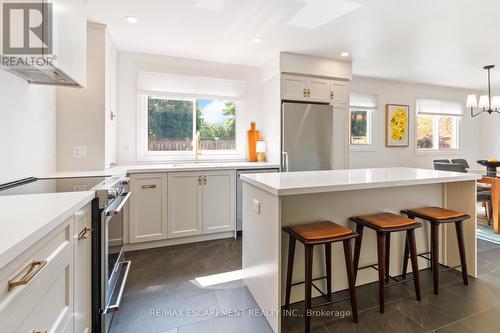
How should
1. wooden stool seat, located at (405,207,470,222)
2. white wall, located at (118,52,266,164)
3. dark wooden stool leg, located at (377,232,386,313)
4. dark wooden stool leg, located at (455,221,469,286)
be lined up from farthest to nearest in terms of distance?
white wall, located at (118,52,266,164) → dark wooden stool leg, located at (455,221,469,286) → wooden stool seat, located at (405,207,470,222) → dark wooden stool leg, located at (377,232,386,313)

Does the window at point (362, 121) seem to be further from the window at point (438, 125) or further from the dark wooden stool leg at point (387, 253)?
the dark wooden stool leg at point (387, 253)

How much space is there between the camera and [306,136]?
11.9ft

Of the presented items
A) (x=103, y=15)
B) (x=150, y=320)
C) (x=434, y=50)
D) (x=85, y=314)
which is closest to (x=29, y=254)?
(x=85, y=314)

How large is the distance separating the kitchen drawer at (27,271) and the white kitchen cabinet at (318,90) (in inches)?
132

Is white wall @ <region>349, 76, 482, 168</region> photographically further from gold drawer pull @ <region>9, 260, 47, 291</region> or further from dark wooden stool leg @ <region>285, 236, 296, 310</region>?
gold drawer pull @ <region>9, 260, 47, 291</region>

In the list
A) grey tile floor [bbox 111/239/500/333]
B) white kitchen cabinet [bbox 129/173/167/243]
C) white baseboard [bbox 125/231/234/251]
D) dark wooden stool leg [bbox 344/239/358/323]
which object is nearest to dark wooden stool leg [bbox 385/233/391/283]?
grey tile floor [bbox 111/239/500/333]

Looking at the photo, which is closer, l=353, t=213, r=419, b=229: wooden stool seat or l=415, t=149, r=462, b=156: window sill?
l=353, t=213, r=419, b=229: wooden stool seat

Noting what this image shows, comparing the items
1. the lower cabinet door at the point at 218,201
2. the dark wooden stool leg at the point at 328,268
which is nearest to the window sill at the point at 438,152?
the lower cabinet door at the point at 218,201

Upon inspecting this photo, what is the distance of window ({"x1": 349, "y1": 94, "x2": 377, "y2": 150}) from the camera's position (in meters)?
4.80

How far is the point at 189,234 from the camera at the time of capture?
305 centimetres

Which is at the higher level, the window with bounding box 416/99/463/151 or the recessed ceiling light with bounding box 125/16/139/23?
the recessed ceiling light with bounding box 125/16/139/23

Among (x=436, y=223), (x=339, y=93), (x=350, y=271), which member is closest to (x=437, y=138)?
(x=339, y=93)

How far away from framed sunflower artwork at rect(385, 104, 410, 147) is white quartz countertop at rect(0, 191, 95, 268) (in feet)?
17.0

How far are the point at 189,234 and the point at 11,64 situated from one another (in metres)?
2.21
